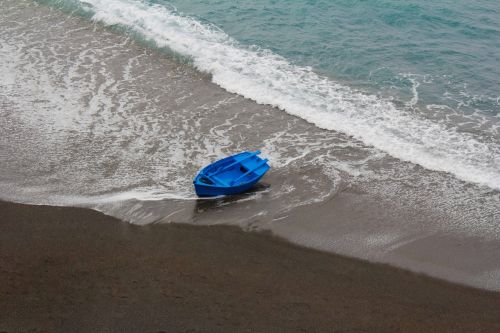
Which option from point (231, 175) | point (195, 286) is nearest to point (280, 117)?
point (231, 175)

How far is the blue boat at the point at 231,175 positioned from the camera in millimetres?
12133

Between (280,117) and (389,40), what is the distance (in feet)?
30.8

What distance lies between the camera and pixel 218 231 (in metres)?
11.2

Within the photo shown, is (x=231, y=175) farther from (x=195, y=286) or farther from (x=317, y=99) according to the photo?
(x=317, y=99)

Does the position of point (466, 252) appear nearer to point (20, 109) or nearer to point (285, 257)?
point (285, 257)

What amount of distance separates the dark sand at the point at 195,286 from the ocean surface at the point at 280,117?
25.5 inches

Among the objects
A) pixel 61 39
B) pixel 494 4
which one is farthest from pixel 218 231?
pixel 494 4

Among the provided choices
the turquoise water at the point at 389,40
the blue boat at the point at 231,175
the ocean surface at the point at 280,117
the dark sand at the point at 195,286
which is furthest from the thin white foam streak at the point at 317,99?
the dark sand at the point at 195,286

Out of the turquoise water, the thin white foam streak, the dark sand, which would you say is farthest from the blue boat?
the turquoise water

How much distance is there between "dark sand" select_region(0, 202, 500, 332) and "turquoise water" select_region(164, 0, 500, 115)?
9642 millimetres

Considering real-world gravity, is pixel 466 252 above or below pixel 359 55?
below

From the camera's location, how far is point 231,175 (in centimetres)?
1309

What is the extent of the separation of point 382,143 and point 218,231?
660 cm

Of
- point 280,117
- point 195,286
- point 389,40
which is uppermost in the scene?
point 389,40
